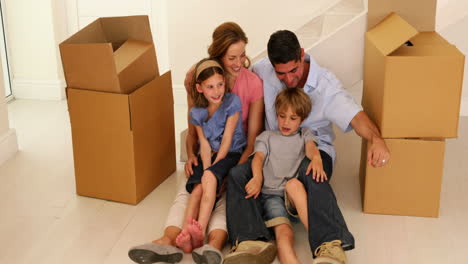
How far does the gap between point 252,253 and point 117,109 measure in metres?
0.81

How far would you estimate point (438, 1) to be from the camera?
2803mm

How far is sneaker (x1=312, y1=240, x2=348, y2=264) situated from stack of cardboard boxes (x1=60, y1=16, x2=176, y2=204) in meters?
0.87

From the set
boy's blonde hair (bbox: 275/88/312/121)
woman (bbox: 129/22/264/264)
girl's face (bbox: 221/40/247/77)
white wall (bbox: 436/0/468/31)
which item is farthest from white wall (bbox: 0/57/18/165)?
white wall (bbox: 436/0/468/31)

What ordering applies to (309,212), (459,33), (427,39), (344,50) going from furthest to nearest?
(459,33) → (344,50) → (427,39) → (309,212)

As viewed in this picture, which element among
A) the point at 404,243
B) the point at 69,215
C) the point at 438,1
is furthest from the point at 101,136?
the point at 438,1

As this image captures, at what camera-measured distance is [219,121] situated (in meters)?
2.56

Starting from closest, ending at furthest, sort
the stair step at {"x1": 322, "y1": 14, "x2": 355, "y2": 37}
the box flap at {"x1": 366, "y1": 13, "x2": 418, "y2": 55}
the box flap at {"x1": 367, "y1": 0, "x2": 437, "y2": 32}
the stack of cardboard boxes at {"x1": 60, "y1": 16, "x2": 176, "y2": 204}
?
the box flap at {"x1": 366, "y1": 13, "x2": 418, "y2": 55} < the stack of cardboard boxes at {"x1": 60, "y1": 16, "x2": 176, "y2": 204} < the box flap at {"x1": 367, "y1": 0, "x2": 437, "y2": 32} < the stair step at {"x1": 322, "y1": 14, "x2": 355, "y2": 37}

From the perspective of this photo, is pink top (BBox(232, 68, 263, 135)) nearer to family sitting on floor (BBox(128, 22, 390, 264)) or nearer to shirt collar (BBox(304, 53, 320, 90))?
family sitting on floor (BBox(128, 22, 390, 264))

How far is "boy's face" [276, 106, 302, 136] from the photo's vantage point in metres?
2.43

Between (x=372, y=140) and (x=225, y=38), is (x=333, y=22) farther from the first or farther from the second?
(x=372, y=140)

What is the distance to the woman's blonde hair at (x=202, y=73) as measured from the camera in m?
2.44

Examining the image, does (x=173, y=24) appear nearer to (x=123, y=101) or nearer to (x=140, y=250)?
(x=123, y=101)

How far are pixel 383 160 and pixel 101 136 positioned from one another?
3.66 feet

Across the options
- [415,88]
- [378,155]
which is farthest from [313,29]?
[378,155]
